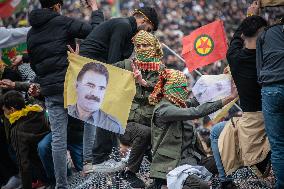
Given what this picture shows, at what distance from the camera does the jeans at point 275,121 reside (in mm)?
5074

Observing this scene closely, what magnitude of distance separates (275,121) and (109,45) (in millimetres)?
2315

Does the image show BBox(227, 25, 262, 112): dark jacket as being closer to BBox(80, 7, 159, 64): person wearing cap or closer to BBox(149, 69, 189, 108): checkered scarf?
BBox(149, 69, 189, 108): checkered scarf

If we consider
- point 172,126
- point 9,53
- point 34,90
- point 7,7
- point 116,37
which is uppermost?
point 7,7

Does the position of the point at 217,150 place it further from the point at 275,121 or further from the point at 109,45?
the point at 109,45

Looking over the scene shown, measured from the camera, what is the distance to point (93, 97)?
20.7 ft

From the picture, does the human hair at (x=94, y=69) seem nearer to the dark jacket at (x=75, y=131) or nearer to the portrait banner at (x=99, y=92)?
the portrait banner at (x=99, y=92)

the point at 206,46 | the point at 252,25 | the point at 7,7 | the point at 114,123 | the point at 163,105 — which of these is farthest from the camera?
the point at 7,7

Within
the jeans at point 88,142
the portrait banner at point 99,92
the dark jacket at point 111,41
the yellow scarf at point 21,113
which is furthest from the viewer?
the yellow scarf at point 21,113

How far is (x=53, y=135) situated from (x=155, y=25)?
5.59 feet

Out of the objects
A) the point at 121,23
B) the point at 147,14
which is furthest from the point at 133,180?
→ the point at 147,14

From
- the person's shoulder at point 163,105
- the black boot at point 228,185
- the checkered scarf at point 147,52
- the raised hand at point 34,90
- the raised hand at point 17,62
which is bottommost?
the black boot at point 228,185

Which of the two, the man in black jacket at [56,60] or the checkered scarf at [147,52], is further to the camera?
the man in black jacket at [56,60]

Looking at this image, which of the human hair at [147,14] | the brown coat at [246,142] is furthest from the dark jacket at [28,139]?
the brown coat at [246,142]

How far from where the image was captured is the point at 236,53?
555 centimetres
